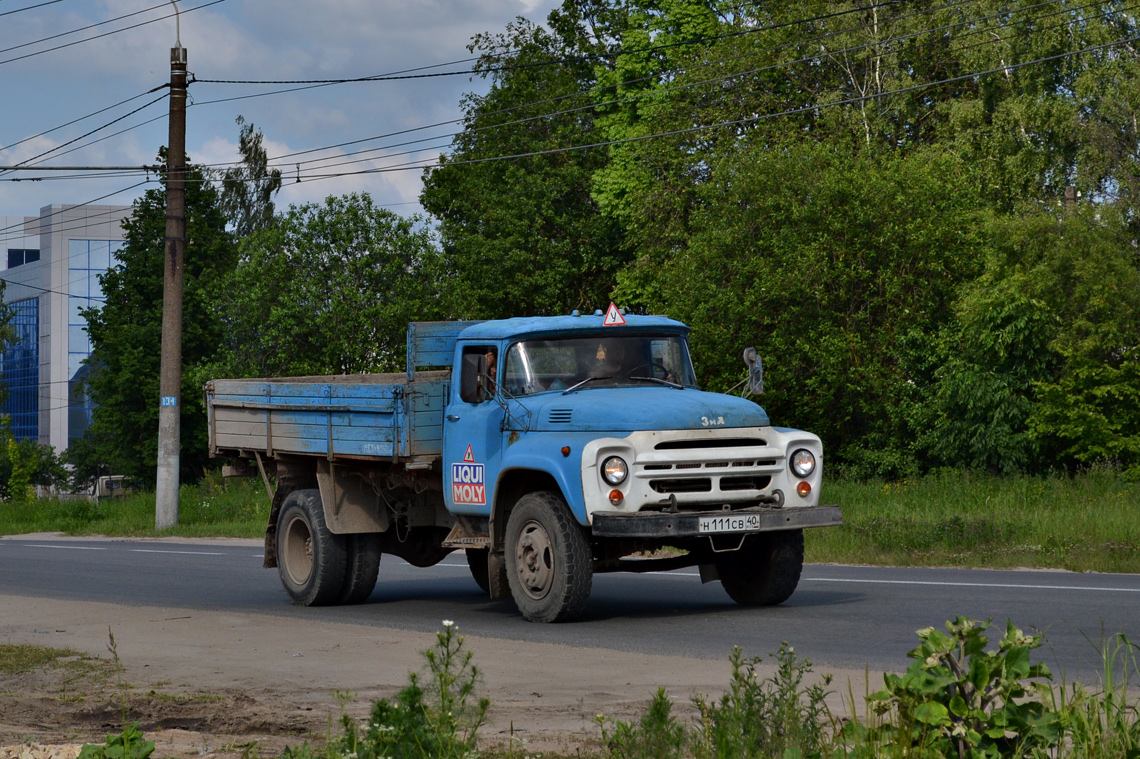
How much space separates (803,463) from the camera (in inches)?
448

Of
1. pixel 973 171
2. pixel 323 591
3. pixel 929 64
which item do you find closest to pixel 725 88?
pixel 929 64

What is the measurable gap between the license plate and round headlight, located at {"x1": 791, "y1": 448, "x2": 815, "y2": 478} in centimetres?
68

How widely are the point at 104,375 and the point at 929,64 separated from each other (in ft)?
112

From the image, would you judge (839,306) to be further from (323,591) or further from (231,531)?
(323,591)

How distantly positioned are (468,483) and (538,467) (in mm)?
1101

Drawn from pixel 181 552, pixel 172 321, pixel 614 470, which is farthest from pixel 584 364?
pixel 172 321

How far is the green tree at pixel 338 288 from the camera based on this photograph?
133ft

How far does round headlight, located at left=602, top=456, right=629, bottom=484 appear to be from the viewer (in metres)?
10.7

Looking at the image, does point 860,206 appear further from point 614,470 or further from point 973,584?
point 614,470

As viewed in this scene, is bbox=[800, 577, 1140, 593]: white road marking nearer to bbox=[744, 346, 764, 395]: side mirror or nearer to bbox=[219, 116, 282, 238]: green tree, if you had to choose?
bbox=[744, 346, 764, 395]: side mirror

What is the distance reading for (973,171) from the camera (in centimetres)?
3503

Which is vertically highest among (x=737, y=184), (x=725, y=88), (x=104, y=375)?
(x=725, y=88)

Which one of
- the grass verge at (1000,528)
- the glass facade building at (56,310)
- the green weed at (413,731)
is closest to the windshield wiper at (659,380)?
the grass verge at (1000,528)

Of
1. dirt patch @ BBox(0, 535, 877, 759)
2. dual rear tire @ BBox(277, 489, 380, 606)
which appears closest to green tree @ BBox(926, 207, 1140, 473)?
dual rear tire @ BBox(277, 489, 380, 606)
